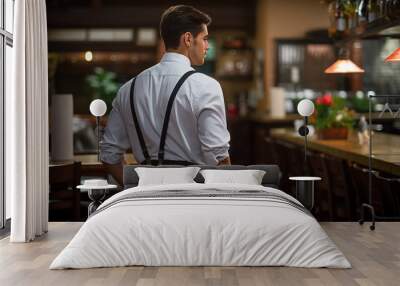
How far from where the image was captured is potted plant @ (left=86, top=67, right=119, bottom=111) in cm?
1512

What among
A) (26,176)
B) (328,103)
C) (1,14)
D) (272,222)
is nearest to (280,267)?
(272,222)

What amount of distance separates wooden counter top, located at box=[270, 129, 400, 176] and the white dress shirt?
1.39 meters

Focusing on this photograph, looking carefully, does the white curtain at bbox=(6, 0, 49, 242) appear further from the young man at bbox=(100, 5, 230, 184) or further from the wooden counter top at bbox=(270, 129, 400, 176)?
the wooden counter top at bbox=(270, 129, 400, 176)

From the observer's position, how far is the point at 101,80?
609 inches

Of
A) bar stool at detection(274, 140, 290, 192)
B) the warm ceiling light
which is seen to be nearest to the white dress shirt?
bar stool at detection(274, 140, 290, 192)

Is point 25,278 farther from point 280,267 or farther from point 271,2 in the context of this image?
point 271,2

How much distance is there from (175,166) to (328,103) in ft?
11.4

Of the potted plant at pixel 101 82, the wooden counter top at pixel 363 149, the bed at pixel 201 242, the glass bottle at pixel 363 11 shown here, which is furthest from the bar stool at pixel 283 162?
the bed at pixel 201 242

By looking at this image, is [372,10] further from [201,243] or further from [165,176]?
[201,243]

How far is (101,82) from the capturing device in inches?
607

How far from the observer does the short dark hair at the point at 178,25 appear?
7691mm

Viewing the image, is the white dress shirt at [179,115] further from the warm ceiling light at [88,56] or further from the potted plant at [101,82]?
the potted plant at [101,82]

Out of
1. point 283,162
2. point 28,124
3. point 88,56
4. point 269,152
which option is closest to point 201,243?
point 28,124

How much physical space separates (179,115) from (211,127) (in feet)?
0.98
